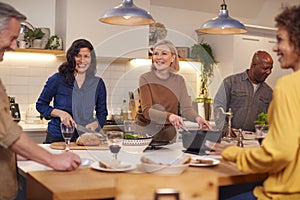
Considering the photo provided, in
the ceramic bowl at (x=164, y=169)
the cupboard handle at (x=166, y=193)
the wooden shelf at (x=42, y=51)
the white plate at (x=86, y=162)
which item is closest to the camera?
the cupboard handle at (x=166, y=193)

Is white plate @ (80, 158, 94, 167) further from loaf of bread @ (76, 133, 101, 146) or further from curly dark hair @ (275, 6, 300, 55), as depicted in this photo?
curly dark hair @ (275, 6, 300, 55)

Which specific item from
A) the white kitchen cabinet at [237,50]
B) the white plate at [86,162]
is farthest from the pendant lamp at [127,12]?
the white kitchen cabinet at [237,50]

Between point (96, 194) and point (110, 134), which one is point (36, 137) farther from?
point (96, 194)

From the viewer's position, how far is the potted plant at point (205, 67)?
4.90 m

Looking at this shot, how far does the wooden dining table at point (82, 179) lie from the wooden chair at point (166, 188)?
0.03 metres

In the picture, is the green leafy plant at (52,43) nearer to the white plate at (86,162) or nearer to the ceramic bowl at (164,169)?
the white plate at (86,162)

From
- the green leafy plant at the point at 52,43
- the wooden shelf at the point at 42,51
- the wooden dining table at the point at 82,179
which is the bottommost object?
the wooden dining table at the point at 82,179

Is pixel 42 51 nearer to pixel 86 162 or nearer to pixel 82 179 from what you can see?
pixel 86 162

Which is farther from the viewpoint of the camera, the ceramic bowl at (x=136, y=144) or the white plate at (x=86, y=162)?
the ceramic bowl at (x=136, y=144)

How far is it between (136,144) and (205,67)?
3339 millimetres

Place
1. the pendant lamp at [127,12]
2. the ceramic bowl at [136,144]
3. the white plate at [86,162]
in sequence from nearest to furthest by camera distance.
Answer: the white plate at [86,162] < the ceramic bowl at [136,144] < the pendant lamp at [127,12]

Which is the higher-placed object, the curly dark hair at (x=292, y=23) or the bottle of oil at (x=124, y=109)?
the curly dark hair at (x=292, y=23)

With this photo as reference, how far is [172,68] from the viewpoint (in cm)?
300

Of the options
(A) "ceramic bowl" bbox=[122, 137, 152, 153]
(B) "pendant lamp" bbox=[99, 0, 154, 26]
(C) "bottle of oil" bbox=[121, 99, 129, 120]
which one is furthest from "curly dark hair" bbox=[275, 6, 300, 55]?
Result: (C) "bottle of oil" bbox=[121, 99, 129, 120]
